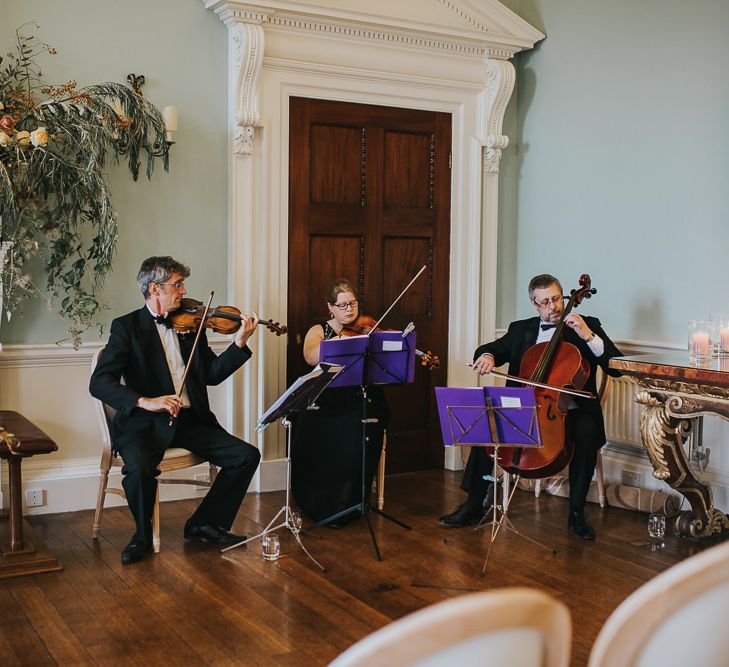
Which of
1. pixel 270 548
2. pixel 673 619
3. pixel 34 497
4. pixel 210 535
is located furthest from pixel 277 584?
pixel 673 619

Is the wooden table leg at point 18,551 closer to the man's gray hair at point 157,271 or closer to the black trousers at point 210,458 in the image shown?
the black trousers at point 210,458

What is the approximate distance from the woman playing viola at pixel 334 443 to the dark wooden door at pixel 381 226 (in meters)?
0.60

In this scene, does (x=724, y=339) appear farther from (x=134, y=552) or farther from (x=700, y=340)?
(x=134, y=552)

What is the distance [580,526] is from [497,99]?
2.71 metres

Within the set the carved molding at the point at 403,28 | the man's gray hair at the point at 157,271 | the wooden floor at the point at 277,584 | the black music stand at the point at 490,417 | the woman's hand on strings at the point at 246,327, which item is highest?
the carved molding at the point at 403,28

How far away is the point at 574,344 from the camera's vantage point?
4613 millimetres

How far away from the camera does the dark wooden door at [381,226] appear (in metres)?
5.36

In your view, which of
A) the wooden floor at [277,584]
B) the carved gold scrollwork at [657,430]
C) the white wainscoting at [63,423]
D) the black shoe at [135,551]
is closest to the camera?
the wooden floor at [277,584]

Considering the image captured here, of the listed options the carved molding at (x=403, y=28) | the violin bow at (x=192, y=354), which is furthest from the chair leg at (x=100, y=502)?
the carved molding at (x=403, y=28)

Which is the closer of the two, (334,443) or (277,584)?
(277,584)

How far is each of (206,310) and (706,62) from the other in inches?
111

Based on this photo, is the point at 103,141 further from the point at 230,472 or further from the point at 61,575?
the point at 61,575

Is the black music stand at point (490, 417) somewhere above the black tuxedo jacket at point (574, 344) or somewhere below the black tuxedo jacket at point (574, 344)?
below

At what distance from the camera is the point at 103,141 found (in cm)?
454
